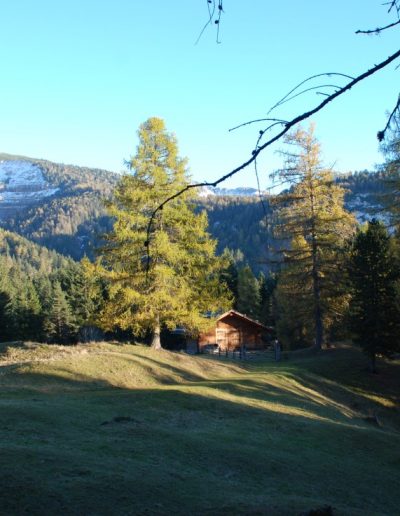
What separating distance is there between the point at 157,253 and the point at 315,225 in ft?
39.0

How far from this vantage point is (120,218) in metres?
23.5

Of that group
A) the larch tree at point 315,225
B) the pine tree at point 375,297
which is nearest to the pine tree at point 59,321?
the larch tree at point 315,225

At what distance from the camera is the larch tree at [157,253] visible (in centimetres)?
2362

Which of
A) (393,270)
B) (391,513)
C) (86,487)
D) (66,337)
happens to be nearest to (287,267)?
(393,270)

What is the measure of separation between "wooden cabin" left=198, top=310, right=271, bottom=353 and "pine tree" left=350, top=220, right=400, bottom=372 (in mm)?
19855

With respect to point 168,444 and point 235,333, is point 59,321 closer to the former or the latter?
point 235,333

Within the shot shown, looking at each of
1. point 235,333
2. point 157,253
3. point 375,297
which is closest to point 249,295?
point 235,333

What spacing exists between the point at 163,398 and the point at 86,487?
8.29 meters

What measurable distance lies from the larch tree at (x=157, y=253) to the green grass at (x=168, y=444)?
2.98 metres

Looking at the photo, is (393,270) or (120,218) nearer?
(120,218)

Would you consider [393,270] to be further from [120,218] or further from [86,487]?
[86,487]

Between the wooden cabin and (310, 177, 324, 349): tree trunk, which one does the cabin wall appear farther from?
(310, 177, 324, 349): tree trunk

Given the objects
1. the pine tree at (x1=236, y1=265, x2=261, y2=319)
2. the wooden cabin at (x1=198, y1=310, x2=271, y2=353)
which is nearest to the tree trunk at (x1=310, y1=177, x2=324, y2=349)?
the wooden cabin at (x1=198, y1=310, x2=271, y2=353)

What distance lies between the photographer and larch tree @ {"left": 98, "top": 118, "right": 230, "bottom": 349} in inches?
930
